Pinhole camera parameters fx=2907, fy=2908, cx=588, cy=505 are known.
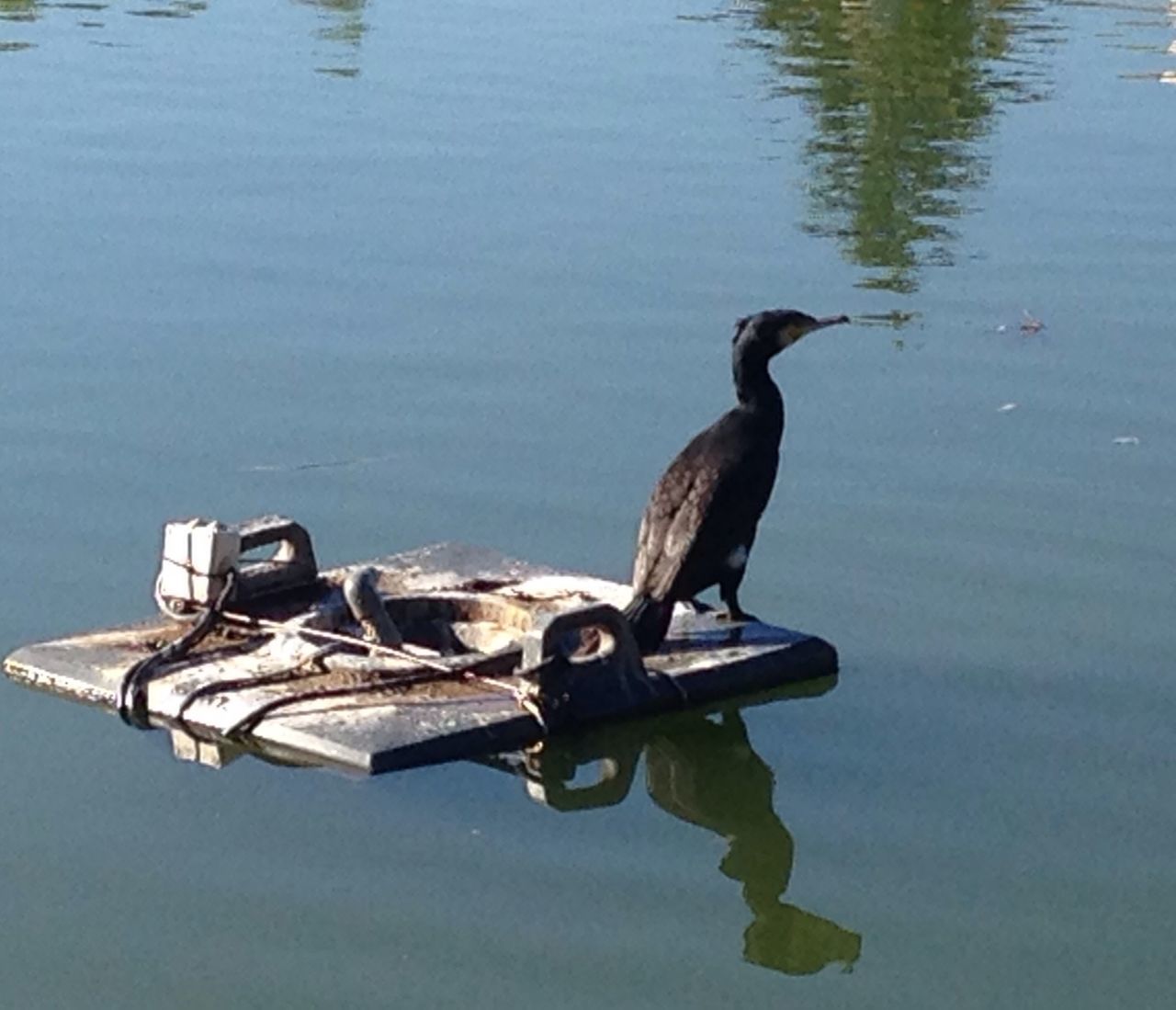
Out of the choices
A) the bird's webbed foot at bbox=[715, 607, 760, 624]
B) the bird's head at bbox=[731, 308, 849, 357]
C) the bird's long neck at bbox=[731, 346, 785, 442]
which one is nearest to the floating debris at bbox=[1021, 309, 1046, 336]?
the bird's head at bbox=[731, 308, 849, 357]

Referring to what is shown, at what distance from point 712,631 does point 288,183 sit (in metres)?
6.30

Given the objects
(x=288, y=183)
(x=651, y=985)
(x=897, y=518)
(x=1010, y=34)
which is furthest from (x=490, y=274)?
(x=1010, y=34)

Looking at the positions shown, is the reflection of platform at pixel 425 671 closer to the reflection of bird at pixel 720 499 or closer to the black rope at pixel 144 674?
the black rope at pixel 144 674

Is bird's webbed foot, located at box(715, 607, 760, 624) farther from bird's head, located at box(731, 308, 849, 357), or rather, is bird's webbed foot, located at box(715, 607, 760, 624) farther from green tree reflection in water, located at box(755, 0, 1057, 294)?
green tree reflection in water, located at box(755, 0, 1057, 294)

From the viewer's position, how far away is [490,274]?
11719 millimetres

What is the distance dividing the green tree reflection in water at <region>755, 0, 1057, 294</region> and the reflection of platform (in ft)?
14.7

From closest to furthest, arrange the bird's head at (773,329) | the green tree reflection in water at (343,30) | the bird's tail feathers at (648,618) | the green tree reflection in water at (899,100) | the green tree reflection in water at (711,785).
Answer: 1. the green tree reflection in water at (711,785)
2. the bird's tail feathers at (648,618)
3. the bird's head at (773,329)
4. the green tree reflection in water at (899,100)
5. the green tree reflection in water at (343,30)

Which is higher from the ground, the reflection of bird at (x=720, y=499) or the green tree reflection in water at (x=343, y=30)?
the reflection of bird at (x=720, y=499)

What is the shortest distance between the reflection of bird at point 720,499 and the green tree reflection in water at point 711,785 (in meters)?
0.29

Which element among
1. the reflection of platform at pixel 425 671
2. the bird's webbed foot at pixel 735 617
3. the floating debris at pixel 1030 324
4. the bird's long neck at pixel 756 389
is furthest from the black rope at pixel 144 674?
the floating debris at pixel 1030 324

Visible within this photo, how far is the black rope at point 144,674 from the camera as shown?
7.07 metres

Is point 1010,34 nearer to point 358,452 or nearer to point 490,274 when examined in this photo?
point 490,274

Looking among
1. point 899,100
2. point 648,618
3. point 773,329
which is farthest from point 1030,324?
point 899,100

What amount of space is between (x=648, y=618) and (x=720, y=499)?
1.37ft
